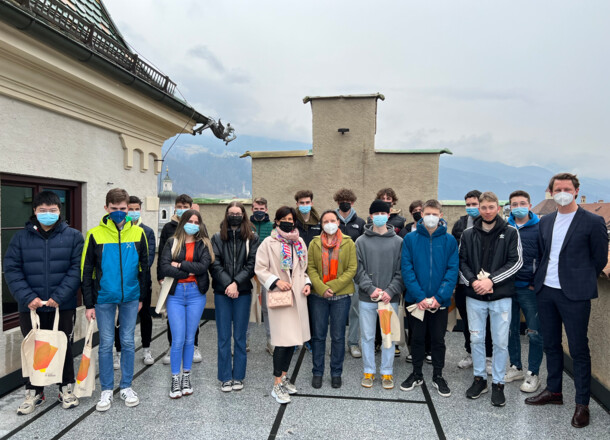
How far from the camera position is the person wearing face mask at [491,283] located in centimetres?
375

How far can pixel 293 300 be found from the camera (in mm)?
3889

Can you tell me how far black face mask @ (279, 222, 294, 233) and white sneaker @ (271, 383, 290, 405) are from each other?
1628 millimetres

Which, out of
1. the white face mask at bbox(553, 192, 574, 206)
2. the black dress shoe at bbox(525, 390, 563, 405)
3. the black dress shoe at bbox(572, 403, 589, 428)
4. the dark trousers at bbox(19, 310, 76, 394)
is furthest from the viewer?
the black dress shoe at bbox(525, 390, 563, 405)

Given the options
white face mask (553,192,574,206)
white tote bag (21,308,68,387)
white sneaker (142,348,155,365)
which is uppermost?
white face mask (553,192,574,206)

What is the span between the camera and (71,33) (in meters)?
4.54

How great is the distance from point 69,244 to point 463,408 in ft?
14.1

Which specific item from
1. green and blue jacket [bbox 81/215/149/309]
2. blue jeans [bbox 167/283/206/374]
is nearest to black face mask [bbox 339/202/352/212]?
blue jeans [bbox 167/283/206/374]

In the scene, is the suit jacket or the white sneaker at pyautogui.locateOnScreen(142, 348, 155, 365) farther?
the white sneaker at pyautogui.locateOnScreen(142, 348, 155, 365)

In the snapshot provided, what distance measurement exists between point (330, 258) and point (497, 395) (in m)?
2.20

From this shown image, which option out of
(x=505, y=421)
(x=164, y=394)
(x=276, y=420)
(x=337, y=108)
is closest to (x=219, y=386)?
(x=164, y=394)

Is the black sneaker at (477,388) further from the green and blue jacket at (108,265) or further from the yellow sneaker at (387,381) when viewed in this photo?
the green and blue jacket at (108,265)

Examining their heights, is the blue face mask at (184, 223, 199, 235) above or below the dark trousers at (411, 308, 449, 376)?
above

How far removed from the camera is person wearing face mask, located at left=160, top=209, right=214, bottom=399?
151 inches

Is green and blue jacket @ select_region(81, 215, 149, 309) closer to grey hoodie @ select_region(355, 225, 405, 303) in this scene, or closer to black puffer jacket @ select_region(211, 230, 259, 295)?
black puffer jacket @ select_region(211, 230, 259, 295)
